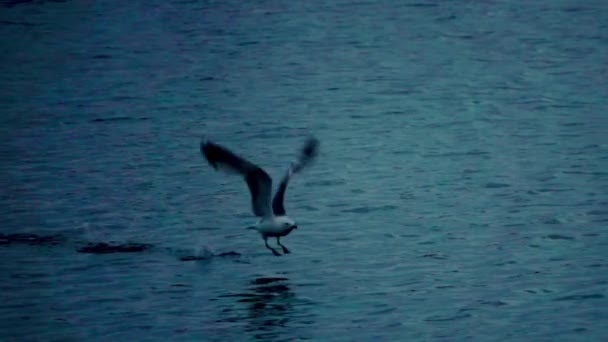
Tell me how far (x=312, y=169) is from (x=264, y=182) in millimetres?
5313

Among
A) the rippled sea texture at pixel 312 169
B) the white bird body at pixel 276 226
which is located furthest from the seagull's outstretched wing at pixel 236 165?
the rippled sea texture at pixel 312 169

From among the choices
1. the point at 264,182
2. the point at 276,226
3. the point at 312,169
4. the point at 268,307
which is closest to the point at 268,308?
the point at 268,307

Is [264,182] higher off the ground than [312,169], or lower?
higher

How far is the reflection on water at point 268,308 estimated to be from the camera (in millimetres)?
14148

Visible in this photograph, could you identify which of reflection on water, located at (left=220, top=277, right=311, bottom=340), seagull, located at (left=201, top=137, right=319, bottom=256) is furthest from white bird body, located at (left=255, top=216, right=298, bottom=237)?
reflection on water, located at (left=220, top=277, right=311, bottom=340)

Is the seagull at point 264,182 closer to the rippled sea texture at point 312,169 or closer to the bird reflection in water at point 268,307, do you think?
the rippled sea texture at point 312,169

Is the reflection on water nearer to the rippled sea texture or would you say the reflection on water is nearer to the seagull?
the rippled sea texture

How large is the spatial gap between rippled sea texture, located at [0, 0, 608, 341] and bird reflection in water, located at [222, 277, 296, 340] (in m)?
0.03

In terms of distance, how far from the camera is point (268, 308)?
14.7 meters

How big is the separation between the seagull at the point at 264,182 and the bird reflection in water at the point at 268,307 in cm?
68

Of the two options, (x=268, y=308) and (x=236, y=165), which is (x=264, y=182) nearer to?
(x=236, y=165)

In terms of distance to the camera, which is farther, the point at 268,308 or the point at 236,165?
the point at 236,165

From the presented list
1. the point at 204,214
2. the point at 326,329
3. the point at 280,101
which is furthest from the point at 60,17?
the point at 326,329

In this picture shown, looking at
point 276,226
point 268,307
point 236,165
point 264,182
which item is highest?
point 236,165
